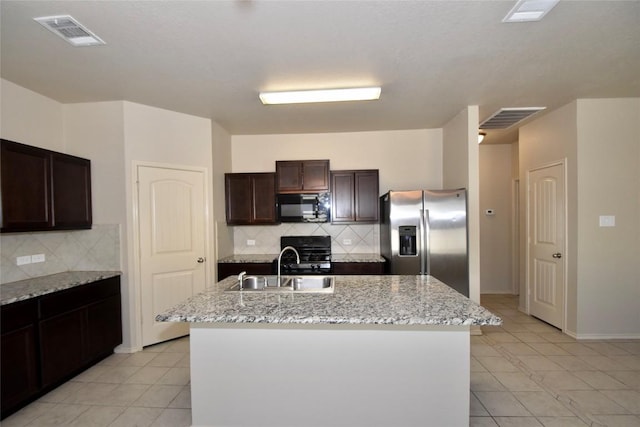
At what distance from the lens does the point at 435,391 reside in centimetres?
183

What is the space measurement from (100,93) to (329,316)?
316 cm

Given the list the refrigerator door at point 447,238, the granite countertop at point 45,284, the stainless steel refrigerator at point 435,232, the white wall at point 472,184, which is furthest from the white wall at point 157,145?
the white wall at point 472,184

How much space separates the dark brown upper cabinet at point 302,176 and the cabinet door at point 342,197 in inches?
5.1

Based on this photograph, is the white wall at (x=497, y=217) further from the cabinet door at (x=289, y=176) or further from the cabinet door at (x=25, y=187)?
the cabinet door at (x=25, y=187)

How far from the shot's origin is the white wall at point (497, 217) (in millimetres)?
5141

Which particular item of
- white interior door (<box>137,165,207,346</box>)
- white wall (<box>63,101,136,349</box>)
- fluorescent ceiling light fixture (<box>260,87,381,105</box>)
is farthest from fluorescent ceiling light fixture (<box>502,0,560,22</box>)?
white wall (<box>63,101,136,349</box>)

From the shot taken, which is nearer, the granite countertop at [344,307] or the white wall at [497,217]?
the granite countertop at [344,307]

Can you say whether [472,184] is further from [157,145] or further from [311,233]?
[157,145]

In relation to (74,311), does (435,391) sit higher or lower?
lower

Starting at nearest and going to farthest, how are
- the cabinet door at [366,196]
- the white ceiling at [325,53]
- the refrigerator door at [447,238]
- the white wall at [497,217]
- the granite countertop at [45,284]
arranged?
the white ceiling at [325,53] < the granite countertop at [45,284] < the refrigerator door at [447,238] < the cabinet door at [366,196] < the white wall at [497,217]

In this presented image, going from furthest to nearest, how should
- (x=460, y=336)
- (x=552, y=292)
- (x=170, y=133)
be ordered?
(x=552, y=292) → (x=170, y=133) → (x=460, y=336)

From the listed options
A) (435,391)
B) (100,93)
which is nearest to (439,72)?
(435,391)

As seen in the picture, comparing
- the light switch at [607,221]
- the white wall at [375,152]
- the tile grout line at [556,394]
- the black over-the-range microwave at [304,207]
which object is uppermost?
the white wall at [375,152]

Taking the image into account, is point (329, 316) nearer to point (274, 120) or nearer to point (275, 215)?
point (275, 215)
